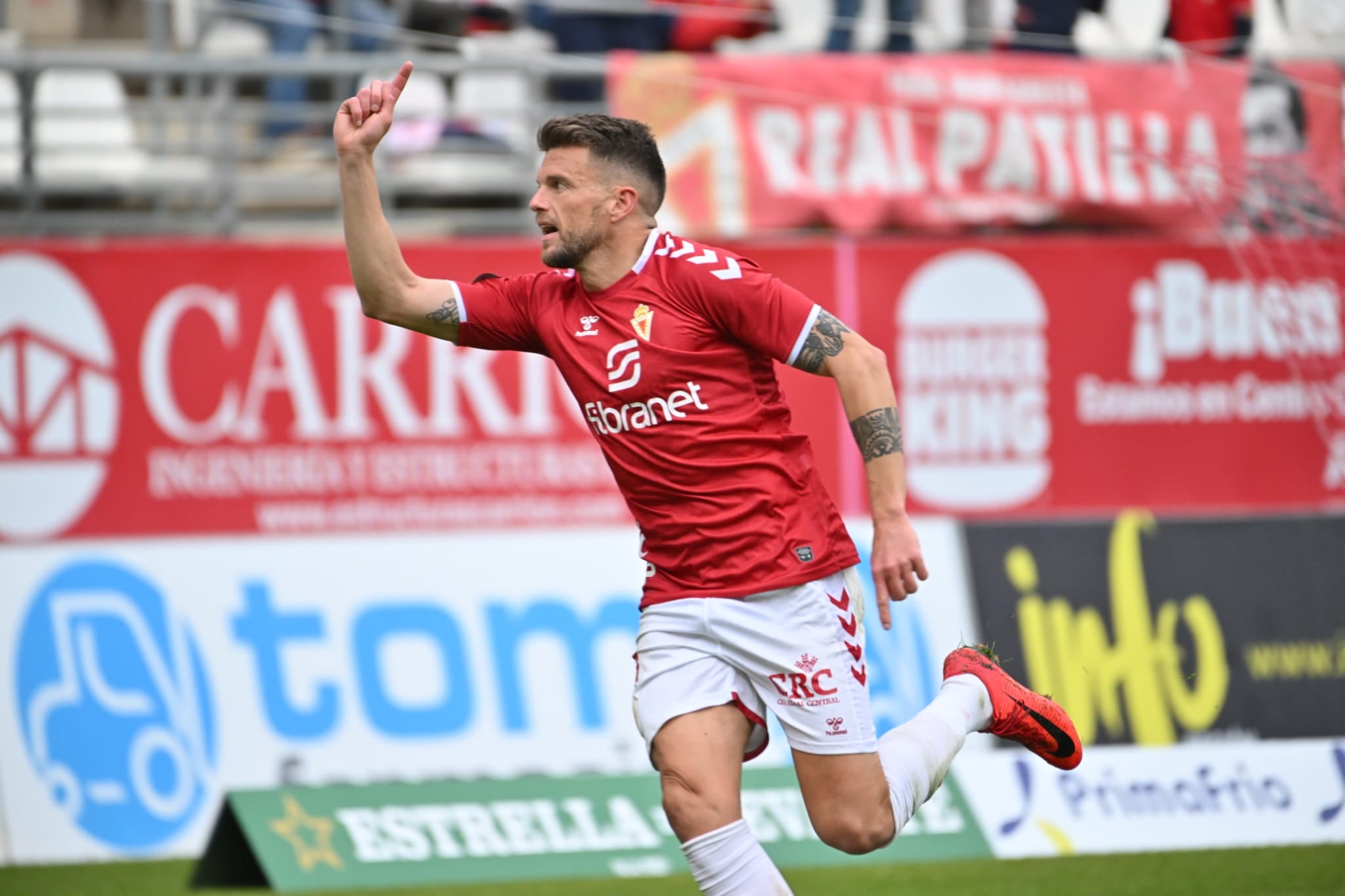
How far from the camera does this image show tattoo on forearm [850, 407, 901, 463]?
449cm

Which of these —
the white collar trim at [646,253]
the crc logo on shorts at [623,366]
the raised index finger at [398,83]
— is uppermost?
the raised index finger at [398,83]

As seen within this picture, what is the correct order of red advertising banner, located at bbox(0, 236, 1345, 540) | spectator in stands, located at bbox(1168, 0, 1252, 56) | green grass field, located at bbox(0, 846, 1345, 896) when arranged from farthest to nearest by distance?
spectator in stands, located at bbox(1168, 0, 1252, 56) → red advertising banner, located at bbox(0, 236, 1345, 540) → green grass field, located at bbox(0, 846, 1345, 896)

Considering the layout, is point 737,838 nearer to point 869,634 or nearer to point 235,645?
point 869,634

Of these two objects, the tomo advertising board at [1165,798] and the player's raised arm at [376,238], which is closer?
the player's raised arm at [376,238]

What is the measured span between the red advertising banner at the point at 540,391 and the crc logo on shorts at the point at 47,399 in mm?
14

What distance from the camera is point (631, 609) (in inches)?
353

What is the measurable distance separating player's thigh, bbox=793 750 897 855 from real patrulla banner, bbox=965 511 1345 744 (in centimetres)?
397

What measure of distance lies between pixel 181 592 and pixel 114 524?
173 centimetres

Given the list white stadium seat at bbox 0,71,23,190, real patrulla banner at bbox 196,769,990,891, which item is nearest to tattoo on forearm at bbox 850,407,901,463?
real patrulla banner at bbox 196,769,990,891

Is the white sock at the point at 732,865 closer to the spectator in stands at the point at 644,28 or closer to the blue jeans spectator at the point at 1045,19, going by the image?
the spectator in stands at the point at 644,28

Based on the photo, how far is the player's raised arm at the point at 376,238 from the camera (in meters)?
4.67

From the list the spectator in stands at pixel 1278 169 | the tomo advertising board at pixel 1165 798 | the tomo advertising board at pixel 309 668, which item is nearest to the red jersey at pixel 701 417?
the tomo advertising board at pixel 1165 798

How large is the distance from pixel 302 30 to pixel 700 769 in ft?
27.1

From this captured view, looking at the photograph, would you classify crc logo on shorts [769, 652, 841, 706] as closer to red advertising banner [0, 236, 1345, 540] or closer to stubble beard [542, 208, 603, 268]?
stubble beard [542, 208, 603, 268]
